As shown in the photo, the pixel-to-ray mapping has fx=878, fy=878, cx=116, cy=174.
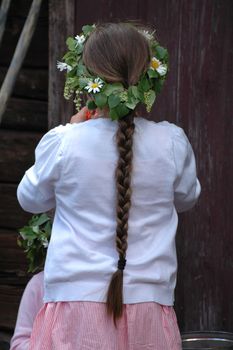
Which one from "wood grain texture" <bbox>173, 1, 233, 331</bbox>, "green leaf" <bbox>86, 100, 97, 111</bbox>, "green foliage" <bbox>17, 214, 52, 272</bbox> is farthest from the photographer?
"wood grain texture" <bbox>173, 1, 233, 331</bbox>

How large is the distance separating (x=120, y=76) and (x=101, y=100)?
100mm

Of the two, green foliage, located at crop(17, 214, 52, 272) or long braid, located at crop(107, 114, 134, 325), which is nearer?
long braid, located at crop(107, 114, 134, 325)

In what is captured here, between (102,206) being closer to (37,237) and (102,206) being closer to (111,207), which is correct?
(111,207)

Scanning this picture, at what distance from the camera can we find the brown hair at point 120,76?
2.77m

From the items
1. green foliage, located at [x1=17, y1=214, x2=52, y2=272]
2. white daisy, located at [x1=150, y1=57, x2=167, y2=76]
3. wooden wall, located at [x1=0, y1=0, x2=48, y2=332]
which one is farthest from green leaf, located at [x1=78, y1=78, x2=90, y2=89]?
wooden wall, located at [x1=0, y1=0, x2=48, y2=332]

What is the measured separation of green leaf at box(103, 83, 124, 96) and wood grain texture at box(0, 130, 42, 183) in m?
1.84

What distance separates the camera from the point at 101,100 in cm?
278

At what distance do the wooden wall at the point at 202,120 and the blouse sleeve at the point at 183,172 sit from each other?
1.02m

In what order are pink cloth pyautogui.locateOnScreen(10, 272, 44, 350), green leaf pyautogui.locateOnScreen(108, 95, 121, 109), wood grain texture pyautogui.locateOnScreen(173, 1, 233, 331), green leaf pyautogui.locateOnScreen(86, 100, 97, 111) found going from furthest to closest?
1. wood grain texture pyautogui.locateOnScreen(173, 1, 233, 331)
2. pink cloth pyautogui.locateOnScreen(10, 272, 44, 350)
3. green leaf pyautogui.locateOnScreen(86, 100, 97, 111)
4. green leaf pyautogui.locateOnScreen(108, 95, 121, 109)

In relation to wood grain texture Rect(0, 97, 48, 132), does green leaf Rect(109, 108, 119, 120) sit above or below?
above

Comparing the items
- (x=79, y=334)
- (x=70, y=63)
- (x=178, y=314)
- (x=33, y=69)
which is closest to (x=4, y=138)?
(x=33, y=69)

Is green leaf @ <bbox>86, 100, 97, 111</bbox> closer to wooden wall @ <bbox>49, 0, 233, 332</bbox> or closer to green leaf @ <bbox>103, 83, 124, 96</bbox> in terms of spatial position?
green leaf @ <bbox>103, 83, 124, 96</bbox>

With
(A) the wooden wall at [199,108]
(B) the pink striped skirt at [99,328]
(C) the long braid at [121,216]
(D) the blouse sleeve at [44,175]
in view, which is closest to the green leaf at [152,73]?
(C) the long braid at [121,216]

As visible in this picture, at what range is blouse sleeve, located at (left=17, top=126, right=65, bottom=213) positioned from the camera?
2822mm
